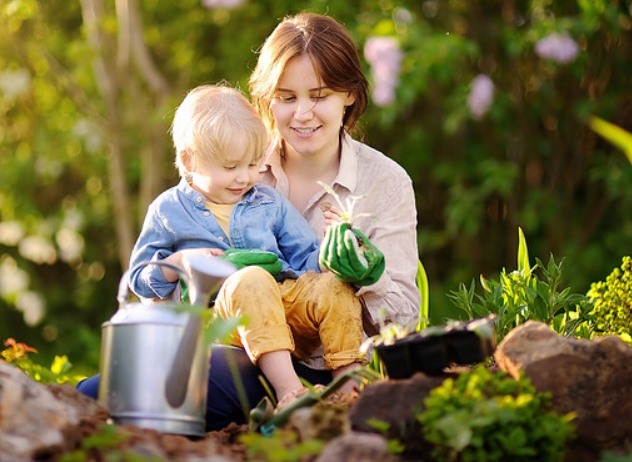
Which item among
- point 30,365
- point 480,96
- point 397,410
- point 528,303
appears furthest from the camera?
point 480,96

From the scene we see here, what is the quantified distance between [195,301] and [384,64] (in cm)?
341

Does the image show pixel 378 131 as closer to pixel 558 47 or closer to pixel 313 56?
pixel 558 47

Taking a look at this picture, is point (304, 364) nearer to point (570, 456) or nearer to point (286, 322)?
point (286, 322)

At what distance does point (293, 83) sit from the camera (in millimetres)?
2971

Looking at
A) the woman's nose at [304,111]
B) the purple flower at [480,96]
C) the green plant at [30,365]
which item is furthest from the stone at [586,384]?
the purple flower at [480,96]

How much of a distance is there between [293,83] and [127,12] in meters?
3.74

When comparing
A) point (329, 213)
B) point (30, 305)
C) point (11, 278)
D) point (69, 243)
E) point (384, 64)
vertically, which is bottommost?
point (30, 305)

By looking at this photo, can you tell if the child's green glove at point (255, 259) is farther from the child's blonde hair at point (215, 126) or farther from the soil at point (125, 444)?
the soil at point (125, 444)

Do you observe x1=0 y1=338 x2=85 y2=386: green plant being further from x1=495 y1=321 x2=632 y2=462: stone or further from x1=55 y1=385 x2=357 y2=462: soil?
x1=495 y1=321 x2=632 y2=462: stone

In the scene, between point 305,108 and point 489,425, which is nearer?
point 489,425

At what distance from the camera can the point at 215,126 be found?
2.74 meters

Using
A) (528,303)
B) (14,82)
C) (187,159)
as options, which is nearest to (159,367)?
(187,159)

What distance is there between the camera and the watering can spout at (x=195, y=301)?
7.04 ft

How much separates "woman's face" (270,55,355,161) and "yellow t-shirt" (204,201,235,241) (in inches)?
11.6
